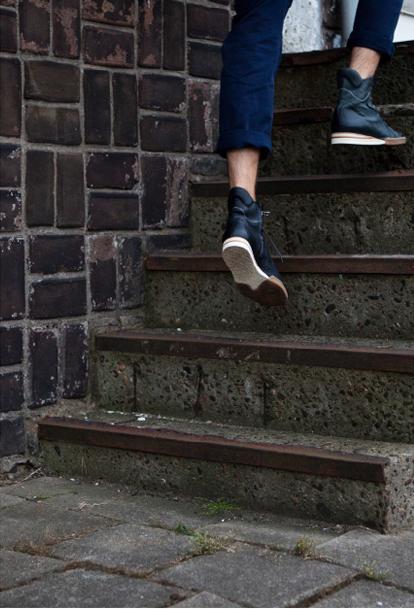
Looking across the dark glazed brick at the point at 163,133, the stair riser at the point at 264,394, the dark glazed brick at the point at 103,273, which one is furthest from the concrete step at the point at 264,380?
the dark glazed brick at the point at 163,133

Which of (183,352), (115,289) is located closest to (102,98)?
(115,289)

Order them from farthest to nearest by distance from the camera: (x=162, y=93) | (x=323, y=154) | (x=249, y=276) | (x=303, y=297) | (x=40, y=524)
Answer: (x=162, y=93) → (x=323, y=154) → (x=303, y=297) → (x=249, y=276) → (x=40, y=524)

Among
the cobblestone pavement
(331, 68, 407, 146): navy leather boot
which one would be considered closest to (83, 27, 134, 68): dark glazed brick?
(331, 68, 407, 146): navy leather boot

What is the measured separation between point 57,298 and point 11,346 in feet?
0.76

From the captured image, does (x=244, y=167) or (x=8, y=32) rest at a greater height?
(x=8, y=32)

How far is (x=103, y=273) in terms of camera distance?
12.0 ft

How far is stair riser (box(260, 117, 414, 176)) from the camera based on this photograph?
356cm

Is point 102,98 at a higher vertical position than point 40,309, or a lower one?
higher

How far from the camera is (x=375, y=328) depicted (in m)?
3.20

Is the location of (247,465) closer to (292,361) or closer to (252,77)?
(292,361)

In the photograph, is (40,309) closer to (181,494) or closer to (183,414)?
(183,414)

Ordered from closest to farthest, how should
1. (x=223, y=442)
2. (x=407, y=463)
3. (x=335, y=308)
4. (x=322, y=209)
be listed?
(x=407, y=463) → (x=223, y=442) → (x=335, y=308) → (x=322, y=209)

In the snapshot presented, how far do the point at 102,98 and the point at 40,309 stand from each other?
73 cm

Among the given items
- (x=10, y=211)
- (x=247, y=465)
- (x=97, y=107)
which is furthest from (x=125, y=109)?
(x=247, y=465)
